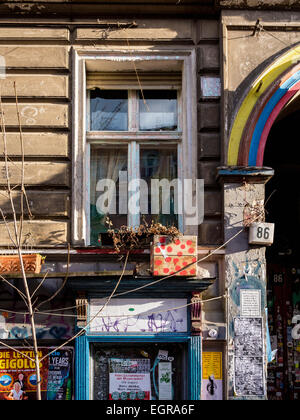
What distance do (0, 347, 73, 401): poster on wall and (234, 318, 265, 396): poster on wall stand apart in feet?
6.91

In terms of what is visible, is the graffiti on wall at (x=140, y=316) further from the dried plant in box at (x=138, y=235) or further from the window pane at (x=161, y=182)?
the window pane at (x=161, y=182)

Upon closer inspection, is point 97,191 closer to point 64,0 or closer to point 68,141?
point 68,141

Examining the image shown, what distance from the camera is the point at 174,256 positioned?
7.50m

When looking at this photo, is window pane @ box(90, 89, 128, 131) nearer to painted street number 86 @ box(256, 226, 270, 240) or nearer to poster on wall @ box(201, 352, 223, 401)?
painted street number 86 @ box(256, 226, 270, 240)

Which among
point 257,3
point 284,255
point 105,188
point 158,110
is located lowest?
point 284,255

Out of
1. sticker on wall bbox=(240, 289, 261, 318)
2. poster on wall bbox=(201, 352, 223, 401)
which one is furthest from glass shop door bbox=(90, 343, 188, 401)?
sticker on wall bbox=(240, 289, 261, 318)

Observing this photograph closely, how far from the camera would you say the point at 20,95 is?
809cm

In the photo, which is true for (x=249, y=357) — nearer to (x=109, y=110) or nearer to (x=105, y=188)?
(x=105, y=188)

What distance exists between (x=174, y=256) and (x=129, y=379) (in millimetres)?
1706

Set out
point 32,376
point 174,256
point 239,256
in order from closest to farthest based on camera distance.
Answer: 1. point 174,256
2. point 32,376
3. point 239,256

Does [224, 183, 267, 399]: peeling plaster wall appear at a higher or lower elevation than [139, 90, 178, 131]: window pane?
lower

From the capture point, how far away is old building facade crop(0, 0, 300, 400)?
24.8 ft

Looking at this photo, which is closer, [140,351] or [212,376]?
[212,376]

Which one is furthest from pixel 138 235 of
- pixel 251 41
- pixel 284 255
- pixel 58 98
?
pixel 284 255
